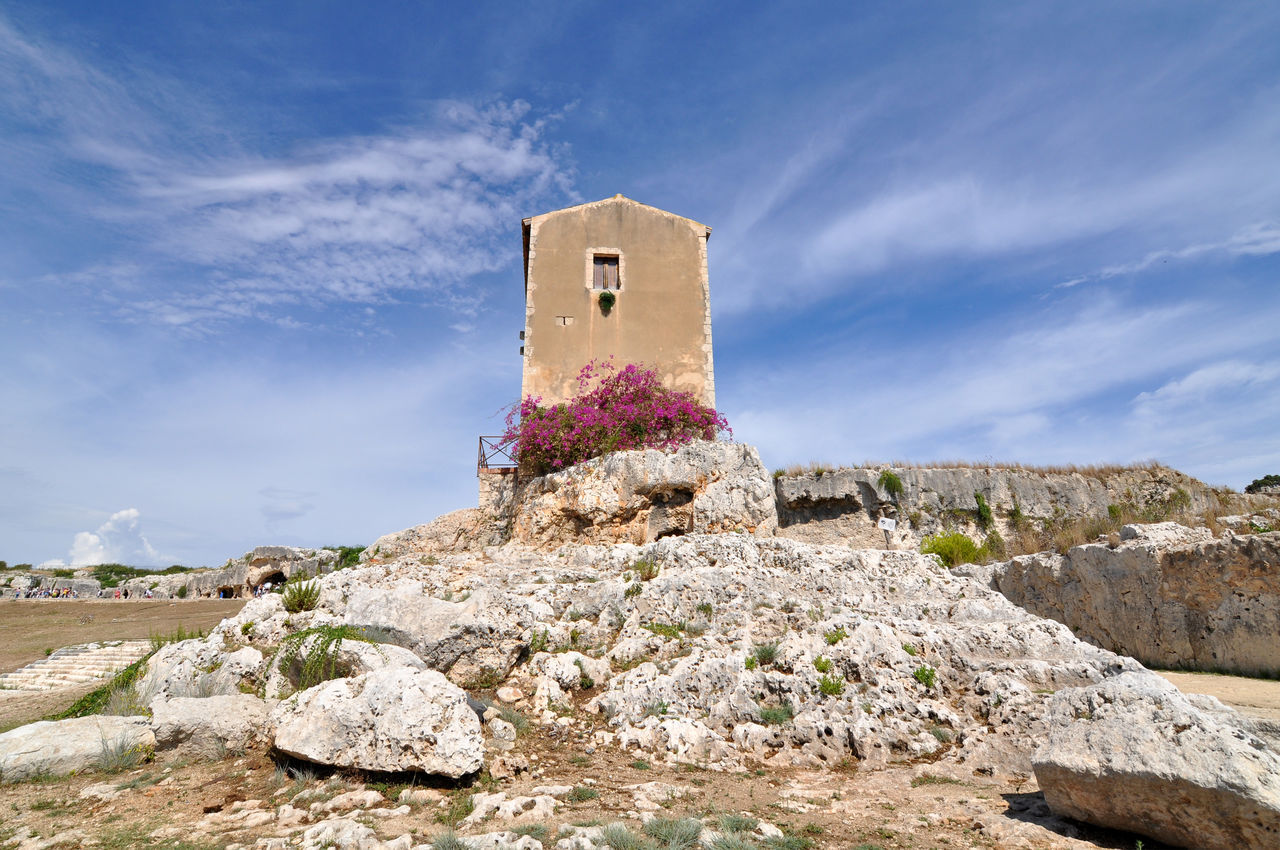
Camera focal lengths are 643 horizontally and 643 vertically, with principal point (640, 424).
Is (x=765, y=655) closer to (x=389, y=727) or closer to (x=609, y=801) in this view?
(x=609, y=801)

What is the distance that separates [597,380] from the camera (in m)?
15.0

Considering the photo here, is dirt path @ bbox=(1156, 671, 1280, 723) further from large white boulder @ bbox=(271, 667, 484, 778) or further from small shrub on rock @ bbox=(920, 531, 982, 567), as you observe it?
large white boulder @ bbox=(271, 667, 484, 778)

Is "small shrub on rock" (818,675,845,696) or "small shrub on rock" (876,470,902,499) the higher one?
"small shrub on rock" (876,470,902,499)

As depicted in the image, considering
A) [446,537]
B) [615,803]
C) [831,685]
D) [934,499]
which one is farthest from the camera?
[934,499]

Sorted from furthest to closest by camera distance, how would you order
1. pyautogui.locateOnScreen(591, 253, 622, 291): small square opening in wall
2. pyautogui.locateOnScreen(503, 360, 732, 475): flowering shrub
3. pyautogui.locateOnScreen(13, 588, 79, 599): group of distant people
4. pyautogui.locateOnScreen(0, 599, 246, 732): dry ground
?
1. pyautogui.locateOnScreen(13, 588, 79, 599): group of distant people
2. pyautogui.locateOnScreen(0, 599, 246, 732): dry ground
3. pyautogui.locateOnScreen(591, 253, 622, 291): small square opening in wall
4. pyautogui.locateOnScreen(503, 360, 732, 475): flowering shrub

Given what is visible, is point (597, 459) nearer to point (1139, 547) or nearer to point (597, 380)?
point (597, 380)

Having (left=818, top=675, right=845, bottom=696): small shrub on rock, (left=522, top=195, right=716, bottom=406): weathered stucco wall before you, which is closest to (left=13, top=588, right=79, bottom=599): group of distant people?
(left=522, top=195, right=716, bottom=406): weathered stucco wall

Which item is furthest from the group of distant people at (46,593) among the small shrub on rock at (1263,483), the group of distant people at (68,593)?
the small shrub on rock at (1263,483)

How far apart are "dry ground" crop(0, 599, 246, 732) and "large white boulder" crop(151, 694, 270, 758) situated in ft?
25.5

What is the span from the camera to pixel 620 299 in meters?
15.8

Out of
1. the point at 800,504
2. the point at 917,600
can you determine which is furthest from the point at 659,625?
the point at 800,504

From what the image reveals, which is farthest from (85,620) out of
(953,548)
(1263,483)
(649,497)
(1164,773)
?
(1263,483)

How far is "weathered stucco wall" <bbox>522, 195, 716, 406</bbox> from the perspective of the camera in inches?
599

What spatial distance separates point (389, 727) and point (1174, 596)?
39.4 ft
